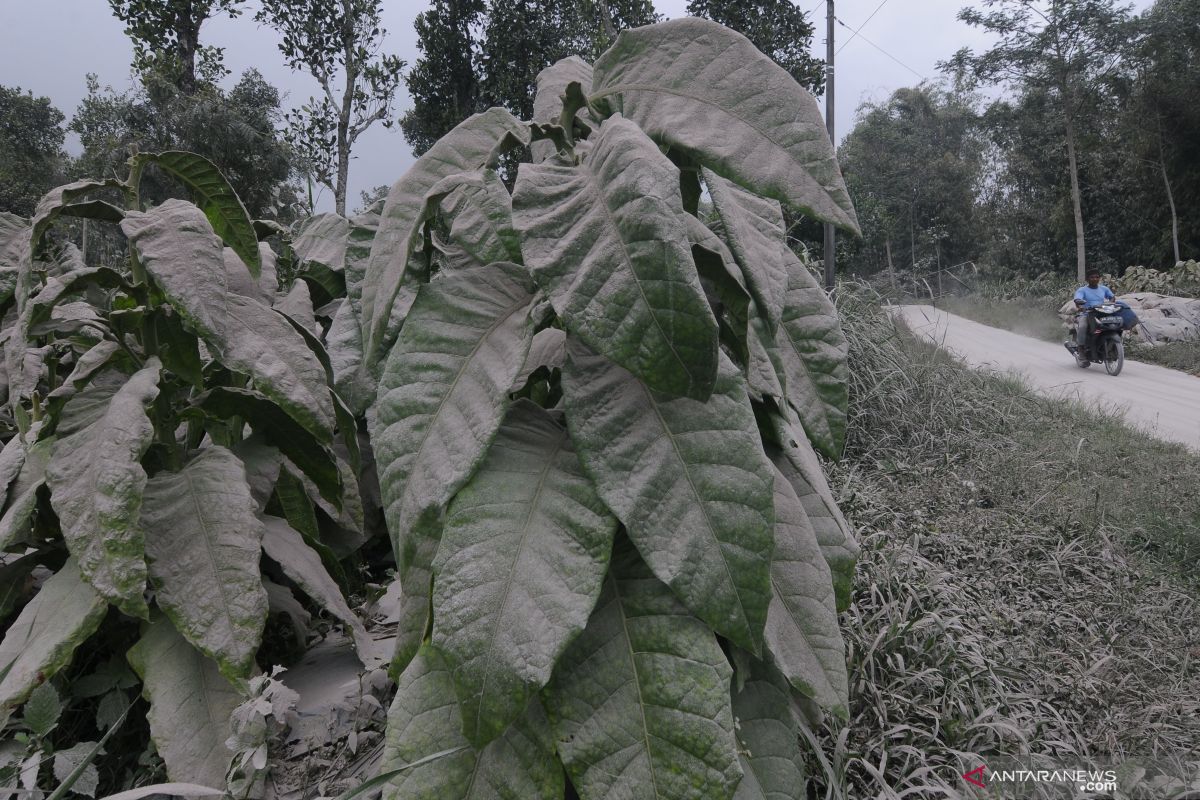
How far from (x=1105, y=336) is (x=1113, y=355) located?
201mm

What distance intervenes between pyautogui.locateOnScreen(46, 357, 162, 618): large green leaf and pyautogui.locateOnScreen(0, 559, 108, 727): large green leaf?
0.09 metres

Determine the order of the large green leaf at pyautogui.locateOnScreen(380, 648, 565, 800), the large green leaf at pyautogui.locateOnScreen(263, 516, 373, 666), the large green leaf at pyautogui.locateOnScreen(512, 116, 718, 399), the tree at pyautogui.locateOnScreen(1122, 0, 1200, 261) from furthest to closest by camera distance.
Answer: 1. the tree at pyautogui.locateOnScreen(1122, 0, 1200, 261)
2. the large green leaf at pyautogui.locateOnScreen(263, 516, 373, 666)
3. the large green leaf at pyautogui.locateOnScreen(380, 648, 565, 800)
4. the large green leaf at pyautogui.locateOnScreen(512, 116, 718, 399)

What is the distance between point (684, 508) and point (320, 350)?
0.86m

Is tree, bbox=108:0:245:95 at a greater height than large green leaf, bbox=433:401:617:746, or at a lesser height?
greater

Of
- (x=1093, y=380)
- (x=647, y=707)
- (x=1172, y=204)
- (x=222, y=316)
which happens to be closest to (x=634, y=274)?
(x=647, y=707)

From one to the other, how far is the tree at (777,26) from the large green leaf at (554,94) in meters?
12.5

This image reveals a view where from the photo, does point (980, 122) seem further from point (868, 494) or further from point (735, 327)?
point (735, 327)

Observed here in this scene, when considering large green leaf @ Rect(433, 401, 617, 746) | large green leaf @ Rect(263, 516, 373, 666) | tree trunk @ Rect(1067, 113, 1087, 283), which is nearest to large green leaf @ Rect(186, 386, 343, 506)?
large green leaf @ Rect(263, 516, 373, 666)

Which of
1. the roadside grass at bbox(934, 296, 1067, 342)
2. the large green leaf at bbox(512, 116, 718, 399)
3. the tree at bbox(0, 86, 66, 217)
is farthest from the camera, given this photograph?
the tree at bbox(0, 86, 66, 217)

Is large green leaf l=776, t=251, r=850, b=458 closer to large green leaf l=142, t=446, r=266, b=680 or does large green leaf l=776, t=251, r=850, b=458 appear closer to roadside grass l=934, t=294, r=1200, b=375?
large green leaf l=142, t=446, r=266, b=680

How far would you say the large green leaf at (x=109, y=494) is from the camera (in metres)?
0.90

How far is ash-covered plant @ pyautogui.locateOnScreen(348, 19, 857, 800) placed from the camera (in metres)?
0.64

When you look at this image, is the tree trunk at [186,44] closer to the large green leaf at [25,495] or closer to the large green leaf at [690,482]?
the large green leaf at [25,495]

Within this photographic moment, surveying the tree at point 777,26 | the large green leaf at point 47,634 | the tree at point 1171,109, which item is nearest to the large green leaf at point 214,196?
the large green leaf at point 47,634
